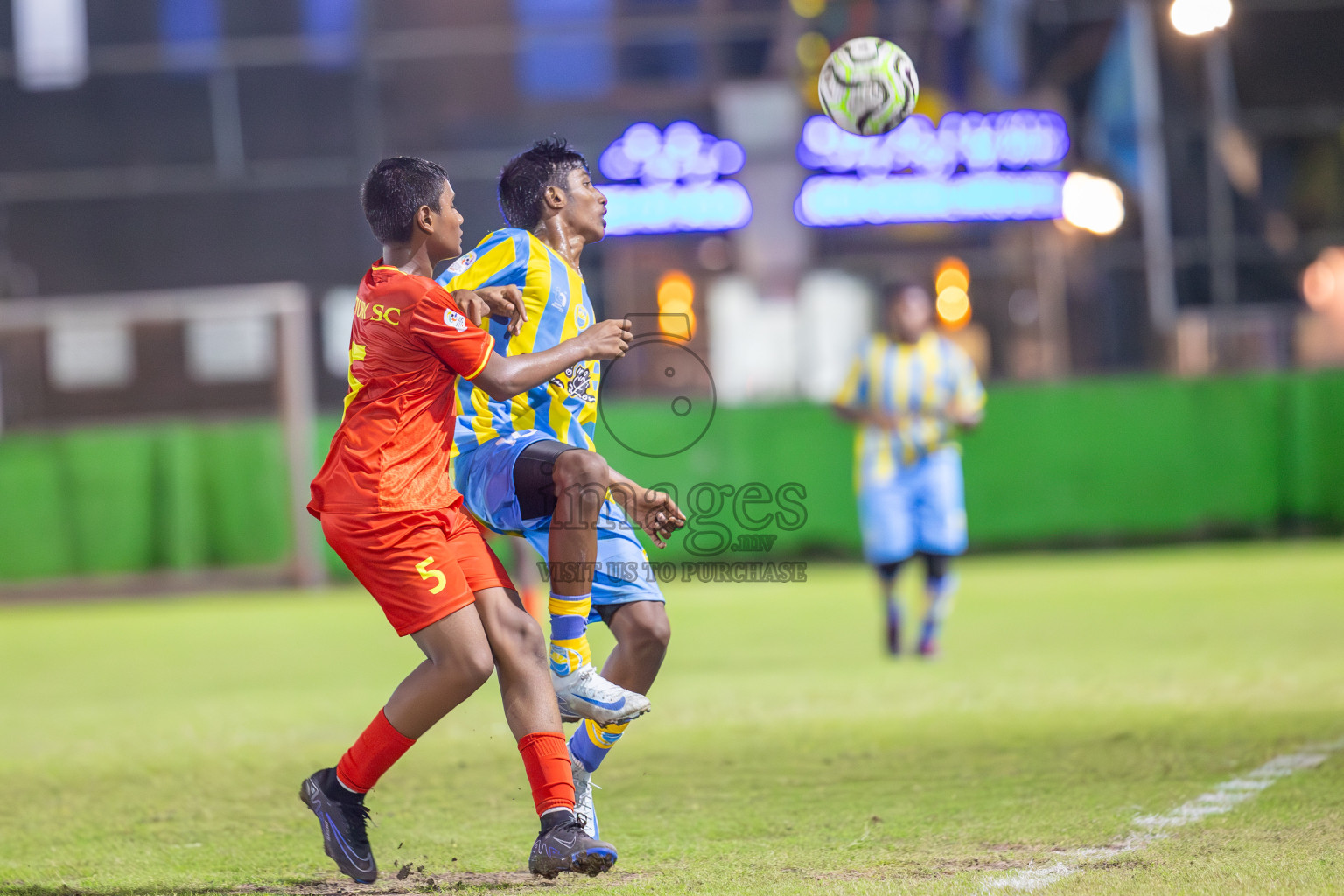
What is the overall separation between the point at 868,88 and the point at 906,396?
3.99 metres

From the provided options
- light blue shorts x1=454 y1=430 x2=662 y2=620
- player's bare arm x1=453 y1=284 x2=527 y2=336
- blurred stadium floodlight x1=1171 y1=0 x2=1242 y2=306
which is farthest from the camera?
A: blurred stadium floodlight x1=1171 y1=0 x2=1242 y2=306

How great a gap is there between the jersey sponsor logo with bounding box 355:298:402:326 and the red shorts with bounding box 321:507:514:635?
53 cm

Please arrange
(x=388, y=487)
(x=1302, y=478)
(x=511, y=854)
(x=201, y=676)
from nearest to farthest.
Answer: (x=388, y=487) → (x=511, y=854) → (x=201, y=676) → (x=1302, y=478)

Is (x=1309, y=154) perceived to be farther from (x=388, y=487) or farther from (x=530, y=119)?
(x=388, y=487)

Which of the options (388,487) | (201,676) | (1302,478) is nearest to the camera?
(388,487)

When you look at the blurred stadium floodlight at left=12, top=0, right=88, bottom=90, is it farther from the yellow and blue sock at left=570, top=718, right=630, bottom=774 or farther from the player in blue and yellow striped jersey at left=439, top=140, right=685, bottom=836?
the yellow and blue sock at left=570, top=718, right=630, bottom=774

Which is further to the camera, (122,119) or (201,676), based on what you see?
(122,119)

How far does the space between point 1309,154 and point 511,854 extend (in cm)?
1989

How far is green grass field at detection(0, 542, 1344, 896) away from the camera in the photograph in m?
4.68

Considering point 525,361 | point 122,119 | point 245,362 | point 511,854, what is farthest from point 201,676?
point 122,119

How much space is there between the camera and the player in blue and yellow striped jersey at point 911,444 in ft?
32.7

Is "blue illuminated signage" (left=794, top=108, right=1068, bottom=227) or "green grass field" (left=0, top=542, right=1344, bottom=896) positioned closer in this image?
"green grass field" (left=0, top=542, right=1344, bottom=896)

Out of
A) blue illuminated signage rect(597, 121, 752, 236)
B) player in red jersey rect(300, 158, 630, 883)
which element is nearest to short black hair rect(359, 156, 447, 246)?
player in red jersey rect(300, 158, 630, 883)

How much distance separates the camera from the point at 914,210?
21.2 metres
